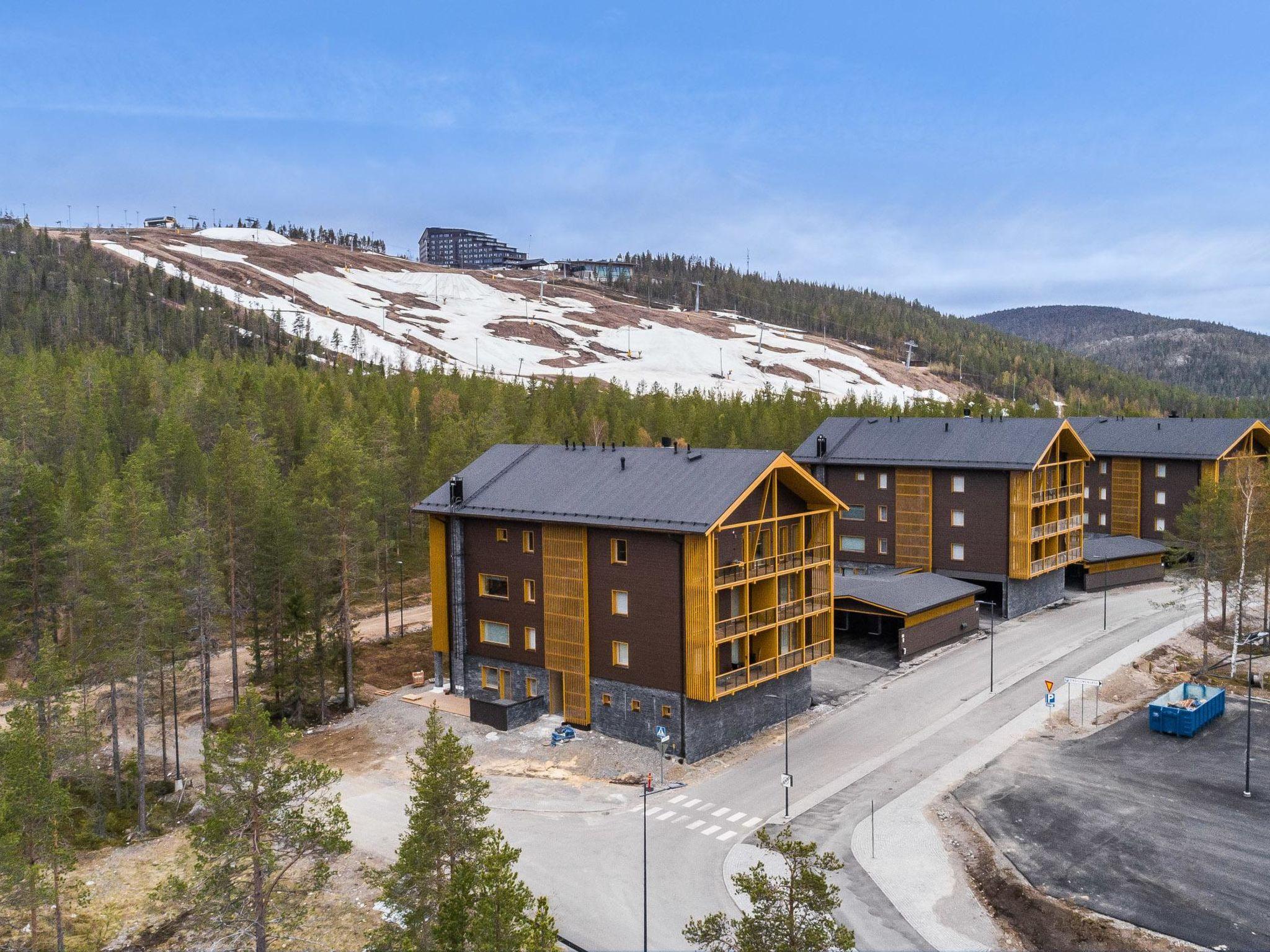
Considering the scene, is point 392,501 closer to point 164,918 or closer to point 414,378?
point 164,918

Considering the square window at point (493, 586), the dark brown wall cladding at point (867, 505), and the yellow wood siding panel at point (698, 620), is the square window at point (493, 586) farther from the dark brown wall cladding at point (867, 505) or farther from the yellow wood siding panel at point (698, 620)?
the dark brown wall cladding at point (867, 505)

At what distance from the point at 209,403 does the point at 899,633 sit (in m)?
60.3

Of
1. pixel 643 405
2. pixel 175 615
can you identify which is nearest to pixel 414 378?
pixel 643 405

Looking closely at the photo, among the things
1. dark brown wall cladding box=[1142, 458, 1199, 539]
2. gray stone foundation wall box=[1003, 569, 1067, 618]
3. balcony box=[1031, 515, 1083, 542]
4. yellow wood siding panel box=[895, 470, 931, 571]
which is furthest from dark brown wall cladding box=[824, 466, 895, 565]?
dark brown wall cladding box=[1142, 458, 1199, 539]

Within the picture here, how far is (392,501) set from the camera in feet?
221

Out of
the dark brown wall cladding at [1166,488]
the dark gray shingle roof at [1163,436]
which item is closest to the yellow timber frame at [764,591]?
the dark brown wall cladding at [1166,488]

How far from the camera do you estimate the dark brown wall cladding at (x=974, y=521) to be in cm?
5688

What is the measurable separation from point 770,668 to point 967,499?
2679cm

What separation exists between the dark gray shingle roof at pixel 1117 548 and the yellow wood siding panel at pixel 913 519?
1316 cm

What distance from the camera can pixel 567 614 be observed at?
38.7 metres

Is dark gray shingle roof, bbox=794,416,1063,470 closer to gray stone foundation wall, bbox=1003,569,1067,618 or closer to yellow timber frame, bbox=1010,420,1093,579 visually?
yellow timber frame, bbox=1010,420,1093,579

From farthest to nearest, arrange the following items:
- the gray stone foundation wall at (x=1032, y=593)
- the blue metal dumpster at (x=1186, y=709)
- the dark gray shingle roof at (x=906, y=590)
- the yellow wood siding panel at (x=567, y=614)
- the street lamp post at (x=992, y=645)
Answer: the gray stone foundation wall at (x=1032, y=593) → the dark gray shingle roof at (x=906, y=590) → the street lamp post at (x=992, y=645) → the yellow wood siding panel at (x=567, y=614) → the blue metal dumpster at (x=1186, y=709)

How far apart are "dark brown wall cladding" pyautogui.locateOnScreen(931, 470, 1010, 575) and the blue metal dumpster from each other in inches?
686

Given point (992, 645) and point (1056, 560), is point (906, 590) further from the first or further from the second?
point (1056, 560)
